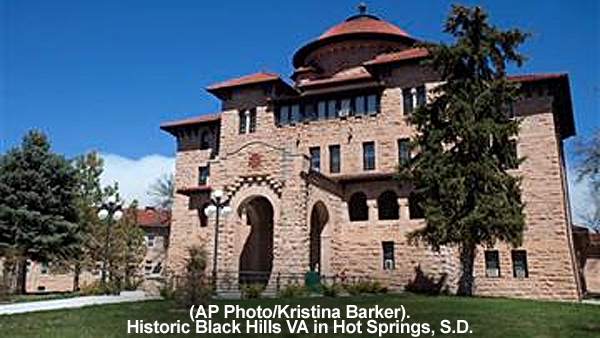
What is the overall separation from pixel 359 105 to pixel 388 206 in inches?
238

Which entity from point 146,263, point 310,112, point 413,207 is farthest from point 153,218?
point 413,207

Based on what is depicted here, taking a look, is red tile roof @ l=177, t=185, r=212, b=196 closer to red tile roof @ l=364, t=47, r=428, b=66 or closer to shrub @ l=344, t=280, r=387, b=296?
shrub @ l=344, t=280, r=387, b=296

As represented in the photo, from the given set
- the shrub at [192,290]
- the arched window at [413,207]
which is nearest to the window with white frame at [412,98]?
the arched window at [413,207]

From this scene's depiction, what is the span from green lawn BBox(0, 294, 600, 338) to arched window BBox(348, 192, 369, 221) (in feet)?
41.4

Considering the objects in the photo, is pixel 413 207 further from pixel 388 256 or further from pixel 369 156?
pixel 369 156

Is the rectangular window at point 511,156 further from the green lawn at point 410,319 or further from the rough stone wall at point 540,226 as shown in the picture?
the green lawn at point 410,319

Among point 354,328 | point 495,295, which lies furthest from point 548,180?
point 354,328

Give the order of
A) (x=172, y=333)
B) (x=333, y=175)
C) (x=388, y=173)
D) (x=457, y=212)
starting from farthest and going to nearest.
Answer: (x=333, y=175), (x=388, y=173), (x=457, y=212), (x=172, y=333)

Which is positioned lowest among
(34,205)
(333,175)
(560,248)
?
(560,248)

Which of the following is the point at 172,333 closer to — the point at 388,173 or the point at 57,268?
the point at 388,173

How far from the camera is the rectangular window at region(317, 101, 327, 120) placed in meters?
31.5

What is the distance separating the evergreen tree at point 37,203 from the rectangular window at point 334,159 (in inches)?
592

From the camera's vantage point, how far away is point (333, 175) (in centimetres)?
3048

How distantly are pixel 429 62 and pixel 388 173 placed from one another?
685 cm
